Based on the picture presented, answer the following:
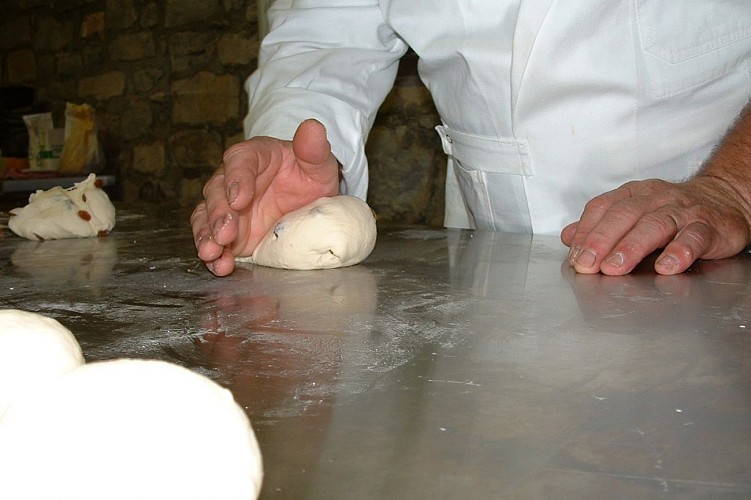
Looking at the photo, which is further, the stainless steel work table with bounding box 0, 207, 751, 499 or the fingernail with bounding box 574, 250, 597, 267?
the fingernail with bounding box 574, 250, 597, 267

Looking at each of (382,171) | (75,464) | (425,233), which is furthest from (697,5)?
(382,171)

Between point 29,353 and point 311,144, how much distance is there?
36.6 inches

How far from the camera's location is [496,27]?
5.06 feet

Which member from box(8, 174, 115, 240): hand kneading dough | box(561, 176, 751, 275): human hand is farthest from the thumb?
box(8, 174, 115, 240): hand kneading dough

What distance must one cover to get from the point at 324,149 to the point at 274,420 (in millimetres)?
832

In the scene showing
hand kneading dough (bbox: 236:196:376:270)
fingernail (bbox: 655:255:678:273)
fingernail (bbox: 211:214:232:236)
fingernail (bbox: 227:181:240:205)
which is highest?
fingernail (bbox: 227:181:240:205)

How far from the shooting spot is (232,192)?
1.26 meters

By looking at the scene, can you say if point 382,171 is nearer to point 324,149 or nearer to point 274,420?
point 324,149

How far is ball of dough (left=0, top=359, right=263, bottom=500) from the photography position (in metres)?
0.41

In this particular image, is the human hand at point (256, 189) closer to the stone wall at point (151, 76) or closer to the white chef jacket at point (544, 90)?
the white chef jacket at point (544, 90)

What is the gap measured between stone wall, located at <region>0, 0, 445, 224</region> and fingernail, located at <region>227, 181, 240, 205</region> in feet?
6.61

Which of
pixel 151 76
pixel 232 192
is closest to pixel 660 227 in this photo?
pixel 232 192

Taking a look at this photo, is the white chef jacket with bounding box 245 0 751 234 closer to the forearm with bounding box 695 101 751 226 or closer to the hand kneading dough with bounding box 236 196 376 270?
the forearm with bounding box 695 101 751 226

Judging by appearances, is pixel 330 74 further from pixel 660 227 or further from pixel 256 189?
pixel 660 227
